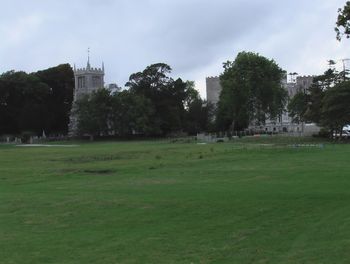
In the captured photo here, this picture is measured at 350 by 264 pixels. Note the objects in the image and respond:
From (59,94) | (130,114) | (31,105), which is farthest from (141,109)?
(59,94)

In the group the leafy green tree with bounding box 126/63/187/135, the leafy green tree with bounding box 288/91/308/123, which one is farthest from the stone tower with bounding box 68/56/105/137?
the leafy green tree with bounding box 288/91/308/123

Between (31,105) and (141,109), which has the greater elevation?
(31,105)

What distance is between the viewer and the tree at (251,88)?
104 meters

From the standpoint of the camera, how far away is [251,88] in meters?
105

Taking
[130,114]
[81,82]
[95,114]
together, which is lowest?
[130,114]

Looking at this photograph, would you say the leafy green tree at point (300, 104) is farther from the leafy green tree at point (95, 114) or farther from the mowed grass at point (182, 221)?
the mowed grass at point (182, 221)

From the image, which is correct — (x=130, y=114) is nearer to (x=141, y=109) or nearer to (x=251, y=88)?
(x=141, y=109)

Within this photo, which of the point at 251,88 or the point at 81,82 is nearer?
the point at 251,88

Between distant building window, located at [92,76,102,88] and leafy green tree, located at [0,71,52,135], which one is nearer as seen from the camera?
leafy green tree, located at [0,71,52,135]

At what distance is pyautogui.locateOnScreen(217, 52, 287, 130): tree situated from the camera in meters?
104

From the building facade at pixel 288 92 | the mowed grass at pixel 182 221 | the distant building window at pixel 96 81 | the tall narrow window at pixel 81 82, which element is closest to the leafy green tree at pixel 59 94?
the tall narrow window at pixel 81 82

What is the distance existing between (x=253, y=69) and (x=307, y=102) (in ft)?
70.8

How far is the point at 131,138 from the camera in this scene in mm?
→ 111500

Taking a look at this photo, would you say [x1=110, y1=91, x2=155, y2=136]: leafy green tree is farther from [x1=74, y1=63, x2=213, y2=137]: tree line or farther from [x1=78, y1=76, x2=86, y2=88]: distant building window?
[x1=78, y1=76, x2=86, y2=88]: distant building window
